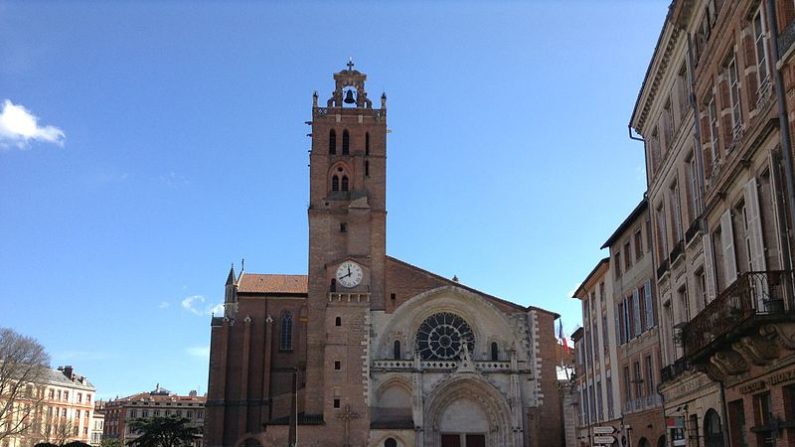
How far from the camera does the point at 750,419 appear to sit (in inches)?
604

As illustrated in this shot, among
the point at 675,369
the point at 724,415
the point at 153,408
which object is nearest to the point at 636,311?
the point at 675,369

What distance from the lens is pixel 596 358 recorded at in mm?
35469

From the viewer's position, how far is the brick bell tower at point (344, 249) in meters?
51.1

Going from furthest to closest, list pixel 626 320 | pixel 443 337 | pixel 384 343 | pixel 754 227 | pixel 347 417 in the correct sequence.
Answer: pixel 443 337 → pixel 384 343 → pixel 347 417 → pixel 626 320 → pixel 754 227

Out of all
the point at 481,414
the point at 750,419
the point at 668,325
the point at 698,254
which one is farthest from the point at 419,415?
the point at 750,419

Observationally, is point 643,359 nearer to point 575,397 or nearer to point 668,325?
point 668,325

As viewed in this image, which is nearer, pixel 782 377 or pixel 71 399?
pixel 782 377

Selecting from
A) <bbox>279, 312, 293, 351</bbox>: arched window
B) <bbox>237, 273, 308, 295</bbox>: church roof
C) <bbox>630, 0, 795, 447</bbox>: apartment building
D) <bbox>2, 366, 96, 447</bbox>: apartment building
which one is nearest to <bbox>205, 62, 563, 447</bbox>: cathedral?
<bbox>279, 312, 293, 351</bbox>: arched window

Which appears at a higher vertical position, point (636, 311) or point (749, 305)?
point (636, 311)

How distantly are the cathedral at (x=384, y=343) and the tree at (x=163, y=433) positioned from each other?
6.48 meters

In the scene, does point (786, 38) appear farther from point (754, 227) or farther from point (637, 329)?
point (637, 329)

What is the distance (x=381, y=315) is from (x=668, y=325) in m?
31.4

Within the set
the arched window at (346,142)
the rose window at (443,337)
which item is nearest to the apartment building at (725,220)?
the rose window at (443,337)

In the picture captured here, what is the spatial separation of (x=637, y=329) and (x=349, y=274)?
28.1 metres
